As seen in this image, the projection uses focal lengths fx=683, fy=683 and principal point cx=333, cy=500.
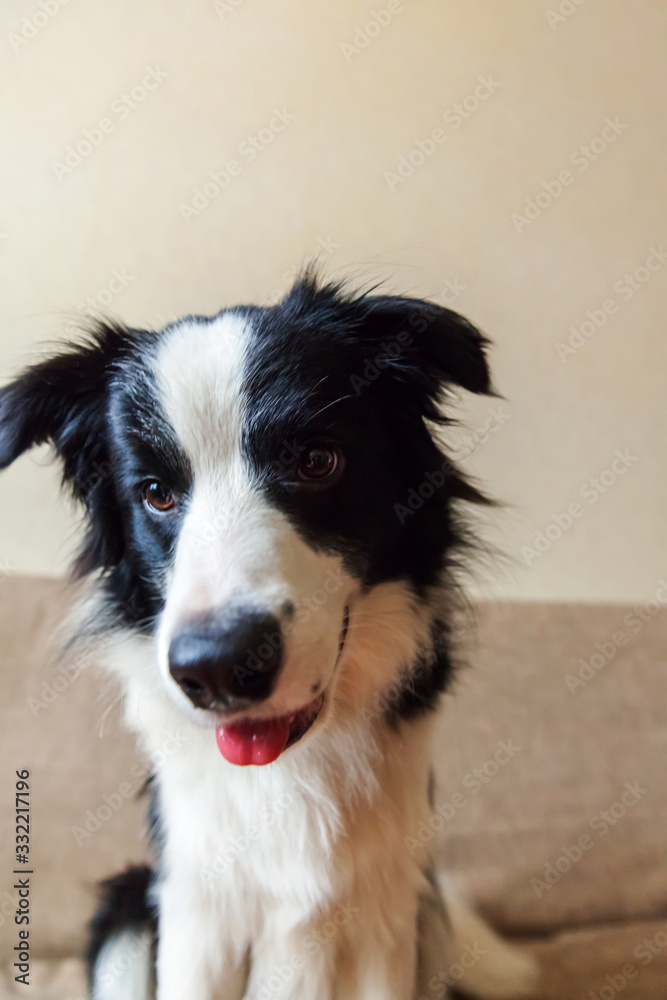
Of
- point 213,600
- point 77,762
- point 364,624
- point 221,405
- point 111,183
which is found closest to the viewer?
point 213,600

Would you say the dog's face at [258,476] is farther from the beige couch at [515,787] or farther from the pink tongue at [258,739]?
the beige couch at [515,787]

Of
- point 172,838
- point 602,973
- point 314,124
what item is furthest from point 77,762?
point 314,124

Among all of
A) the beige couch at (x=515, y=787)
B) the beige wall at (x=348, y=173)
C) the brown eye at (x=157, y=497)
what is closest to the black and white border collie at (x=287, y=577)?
the brown eye at (x=157, y=497)

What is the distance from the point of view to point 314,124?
201 cm

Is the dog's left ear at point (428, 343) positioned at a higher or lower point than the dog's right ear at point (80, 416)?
higher

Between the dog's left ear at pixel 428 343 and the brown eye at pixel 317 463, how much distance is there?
21 centimetres

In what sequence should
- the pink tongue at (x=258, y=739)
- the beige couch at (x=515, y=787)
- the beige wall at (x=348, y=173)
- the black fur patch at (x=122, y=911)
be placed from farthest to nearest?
the beige wall at (x=348, y=173), the beige couch at (x=515, y=787), the black fur patch at (x=122, y=911), the pink tongue at (x=258, y=739)

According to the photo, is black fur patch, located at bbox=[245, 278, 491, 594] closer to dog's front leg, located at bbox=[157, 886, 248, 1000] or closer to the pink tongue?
the pink tongue

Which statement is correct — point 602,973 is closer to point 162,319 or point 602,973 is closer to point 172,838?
point 172,838

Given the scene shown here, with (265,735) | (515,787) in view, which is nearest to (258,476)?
(265,735)

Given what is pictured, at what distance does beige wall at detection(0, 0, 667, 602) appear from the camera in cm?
196

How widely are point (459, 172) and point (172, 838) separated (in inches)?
76.0

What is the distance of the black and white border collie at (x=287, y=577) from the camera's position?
3.34 feet

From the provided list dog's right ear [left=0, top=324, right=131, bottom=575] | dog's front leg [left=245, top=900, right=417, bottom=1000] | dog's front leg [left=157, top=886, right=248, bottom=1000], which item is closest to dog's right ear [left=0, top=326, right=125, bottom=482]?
dog's right ear [left=0, top=324, right=131, bottom=575]
